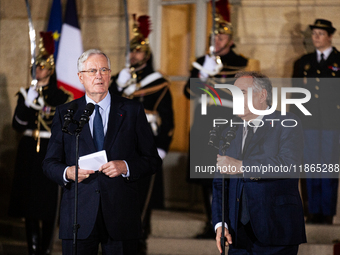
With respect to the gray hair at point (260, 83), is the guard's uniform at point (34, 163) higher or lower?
lower

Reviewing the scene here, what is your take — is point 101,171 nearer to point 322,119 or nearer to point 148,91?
point 148,91

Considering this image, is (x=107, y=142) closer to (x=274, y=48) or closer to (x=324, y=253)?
(x=324, y=253)

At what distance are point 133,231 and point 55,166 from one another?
532mm

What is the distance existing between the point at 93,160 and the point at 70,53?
3.56 meters

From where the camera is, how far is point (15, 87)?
6.17 meters

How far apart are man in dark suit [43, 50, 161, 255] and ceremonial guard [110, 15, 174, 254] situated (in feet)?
7.41

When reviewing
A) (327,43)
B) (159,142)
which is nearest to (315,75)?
(327,43)

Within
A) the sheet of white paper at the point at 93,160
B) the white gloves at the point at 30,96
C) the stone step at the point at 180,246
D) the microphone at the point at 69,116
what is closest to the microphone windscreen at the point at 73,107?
the microphone at the point at 69,116

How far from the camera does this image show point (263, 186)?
8.70 feet

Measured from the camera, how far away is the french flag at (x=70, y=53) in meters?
5.68

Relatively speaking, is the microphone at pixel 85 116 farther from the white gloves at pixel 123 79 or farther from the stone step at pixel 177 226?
the stone step at pixel 177 226

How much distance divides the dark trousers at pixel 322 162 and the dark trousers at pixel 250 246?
2.20 meters

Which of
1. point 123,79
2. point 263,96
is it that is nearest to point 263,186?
point 263,96

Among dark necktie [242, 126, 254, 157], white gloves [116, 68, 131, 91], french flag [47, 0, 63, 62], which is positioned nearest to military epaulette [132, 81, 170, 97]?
white gloves [116, 68, 131, 91]
